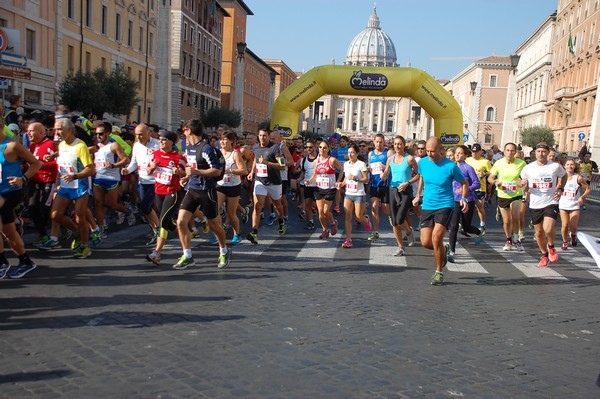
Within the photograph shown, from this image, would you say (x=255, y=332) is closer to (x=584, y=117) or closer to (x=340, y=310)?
(x=340, y=310)

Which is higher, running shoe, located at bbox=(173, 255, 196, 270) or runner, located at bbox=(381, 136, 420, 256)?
runner, located at bbox=(381, 136, 420, 256)

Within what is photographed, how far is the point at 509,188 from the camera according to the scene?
10.9 m

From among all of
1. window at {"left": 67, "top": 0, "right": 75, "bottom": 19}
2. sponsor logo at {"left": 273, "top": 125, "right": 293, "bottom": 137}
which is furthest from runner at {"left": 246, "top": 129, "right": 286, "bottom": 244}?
window at {"left": 67, "top": 0, "right": 75, "bottom": 19}

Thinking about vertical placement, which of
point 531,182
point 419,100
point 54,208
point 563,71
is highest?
point 563,71

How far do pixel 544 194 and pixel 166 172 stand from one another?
18.7 ft

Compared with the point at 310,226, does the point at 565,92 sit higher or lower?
higher

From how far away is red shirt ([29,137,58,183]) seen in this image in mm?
8578

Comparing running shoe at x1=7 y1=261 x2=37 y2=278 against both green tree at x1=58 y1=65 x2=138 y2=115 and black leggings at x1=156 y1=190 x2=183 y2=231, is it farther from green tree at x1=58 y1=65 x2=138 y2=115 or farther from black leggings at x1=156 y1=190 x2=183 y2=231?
green tree at x1=58 y1=65 x2=138 y2=115

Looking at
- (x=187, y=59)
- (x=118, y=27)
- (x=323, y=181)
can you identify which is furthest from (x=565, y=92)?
(x=323, y=181)

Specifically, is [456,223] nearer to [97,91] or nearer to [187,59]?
[97,91]

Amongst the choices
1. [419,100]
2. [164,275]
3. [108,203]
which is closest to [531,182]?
[164,275]

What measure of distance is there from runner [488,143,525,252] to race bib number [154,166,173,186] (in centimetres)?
563

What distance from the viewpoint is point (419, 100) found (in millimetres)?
25484

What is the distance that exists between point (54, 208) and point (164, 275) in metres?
1.96
